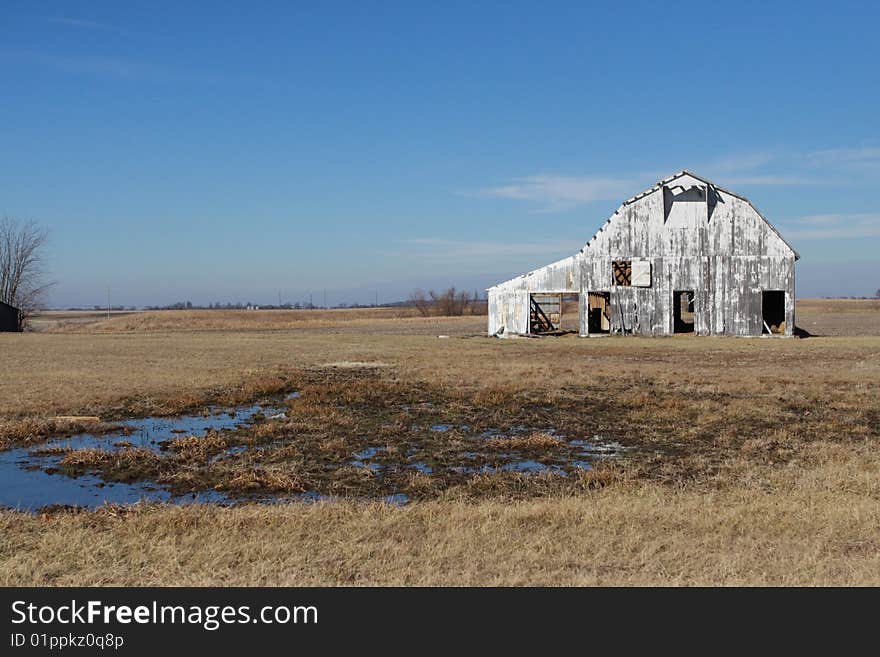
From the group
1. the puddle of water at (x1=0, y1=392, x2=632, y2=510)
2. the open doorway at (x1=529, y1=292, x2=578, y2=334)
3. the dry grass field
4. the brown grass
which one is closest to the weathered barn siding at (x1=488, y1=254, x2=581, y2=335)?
the open doorway at (x1=529, y1=292, x2=578, y2=334)

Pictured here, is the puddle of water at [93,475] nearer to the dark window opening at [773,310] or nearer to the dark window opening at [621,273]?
the dark window opening at [621,273]

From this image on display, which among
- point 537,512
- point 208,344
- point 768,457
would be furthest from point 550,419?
point 208,344

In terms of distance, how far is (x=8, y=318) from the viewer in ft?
222

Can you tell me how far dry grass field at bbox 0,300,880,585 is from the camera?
721 cm

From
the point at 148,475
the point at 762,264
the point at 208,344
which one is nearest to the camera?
the point at 148,475

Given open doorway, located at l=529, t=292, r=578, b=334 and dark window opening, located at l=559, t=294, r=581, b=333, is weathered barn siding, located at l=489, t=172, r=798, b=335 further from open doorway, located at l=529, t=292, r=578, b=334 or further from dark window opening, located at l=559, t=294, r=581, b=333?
dark window opening, located at l=559, t=294, r=581, b=333

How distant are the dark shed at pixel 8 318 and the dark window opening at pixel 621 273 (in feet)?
165

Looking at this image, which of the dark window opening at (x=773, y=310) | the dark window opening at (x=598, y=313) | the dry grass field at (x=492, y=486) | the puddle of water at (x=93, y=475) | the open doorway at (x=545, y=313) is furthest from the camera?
the dark window opening at (x=598, y=313)

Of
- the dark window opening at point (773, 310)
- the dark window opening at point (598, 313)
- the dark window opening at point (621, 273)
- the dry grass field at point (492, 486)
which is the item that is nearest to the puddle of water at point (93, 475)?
the dry grass field at point (492, 486)

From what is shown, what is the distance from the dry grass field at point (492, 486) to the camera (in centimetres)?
721

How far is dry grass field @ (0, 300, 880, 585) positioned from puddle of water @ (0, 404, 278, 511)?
0.61 m
